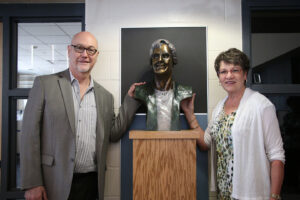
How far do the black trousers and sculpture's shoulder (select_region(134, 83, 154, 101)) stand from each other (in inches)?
29.2

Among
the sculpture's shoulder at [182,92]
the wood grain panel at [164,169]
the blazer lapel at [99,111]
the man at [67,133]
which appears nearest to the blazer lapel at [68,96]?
the man at [67,133]

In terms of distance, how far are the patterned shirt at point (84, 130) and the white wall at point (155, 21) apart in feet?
1.54

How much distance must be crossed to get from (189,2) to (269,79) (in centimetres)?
125

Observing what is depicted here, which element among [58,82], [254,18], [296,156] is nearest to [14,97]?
[58,82]

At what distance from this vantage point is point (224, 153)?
160cm

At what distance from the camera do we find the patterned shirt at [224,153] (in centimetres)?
156

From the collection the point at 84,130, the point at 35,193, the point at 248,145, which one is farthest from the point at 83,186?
the point at 248,145

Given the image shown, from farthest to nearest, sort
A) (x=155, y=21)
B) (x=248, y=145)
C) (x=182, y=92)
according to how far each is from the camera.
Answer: (x=155, y=21) < (x=182, y=92) < (x=248, y=145)

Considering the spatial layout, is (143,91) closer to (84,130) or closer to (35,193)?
(84,130)

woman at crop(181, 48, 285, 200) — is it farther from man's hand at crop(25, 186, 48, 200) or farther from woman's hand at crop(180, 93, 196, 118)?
man's hand at crop(25, 186, 48, 200)

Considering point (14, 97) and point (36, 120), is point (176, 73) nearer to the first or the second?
point (36, 120)

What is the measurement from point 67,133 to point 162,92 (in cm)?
86

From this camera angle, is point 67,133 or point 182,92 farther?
point 182,92

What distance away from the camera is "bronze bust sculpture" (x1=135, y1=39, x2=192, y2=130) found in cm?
183
